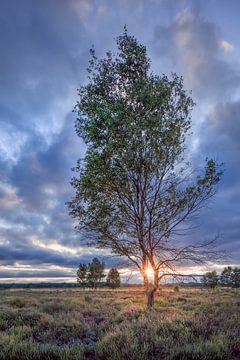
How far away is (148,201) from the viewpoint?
1770cm

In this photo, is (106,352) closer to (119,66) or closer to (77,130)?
(77,130)

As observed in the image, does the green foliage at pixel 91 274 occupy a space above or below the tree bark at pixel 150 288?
above

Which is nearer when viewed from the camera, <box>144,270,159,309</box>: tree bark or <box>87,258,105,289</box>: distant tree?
<box>144,270,159,309</box>: tree bark

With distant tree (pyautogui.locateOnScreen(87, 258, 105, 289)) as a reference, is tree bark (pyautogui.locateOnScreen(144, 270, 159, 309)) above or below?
below

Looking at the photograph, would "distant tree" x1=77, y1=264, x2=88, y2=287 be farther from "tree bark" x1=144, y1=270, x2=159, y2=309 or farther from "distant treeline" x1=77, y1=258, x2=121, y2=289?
"tree bark" x1=144, y1=270, x2=159, y2=309

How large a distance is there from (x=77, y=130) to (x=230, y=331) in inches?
474

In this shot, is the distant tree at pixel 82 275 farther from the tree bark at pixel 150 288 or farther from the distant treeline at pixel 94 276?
the tree bark at pixel 150 288

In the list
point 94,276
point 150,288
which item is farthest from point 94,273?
point 150,288

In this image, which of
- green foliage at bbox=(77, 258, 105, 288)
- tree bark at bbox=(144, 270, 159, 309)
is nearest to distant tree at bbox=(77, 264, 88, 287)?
green foliage at bbox=(77, 258, 105, 288)

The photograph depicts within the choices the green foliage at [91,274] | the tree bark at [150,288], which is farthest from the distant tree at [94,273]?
the tree bark at [150,288]

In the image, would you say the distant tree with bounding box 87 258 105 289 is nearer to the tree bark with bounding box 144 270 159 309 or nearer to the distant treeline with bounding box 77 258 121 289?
the distant treeline with bounding box 77 258 121 289

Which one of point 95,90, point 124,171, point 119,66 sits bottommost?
point 124,171

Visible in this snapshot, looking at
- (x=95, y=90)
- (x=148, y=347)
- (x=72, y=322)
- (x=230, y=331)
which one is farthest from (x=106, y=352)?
(x=95, y=90)

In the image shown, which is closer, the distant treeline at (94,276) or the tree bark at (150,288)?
the tree bark at (150,288)
